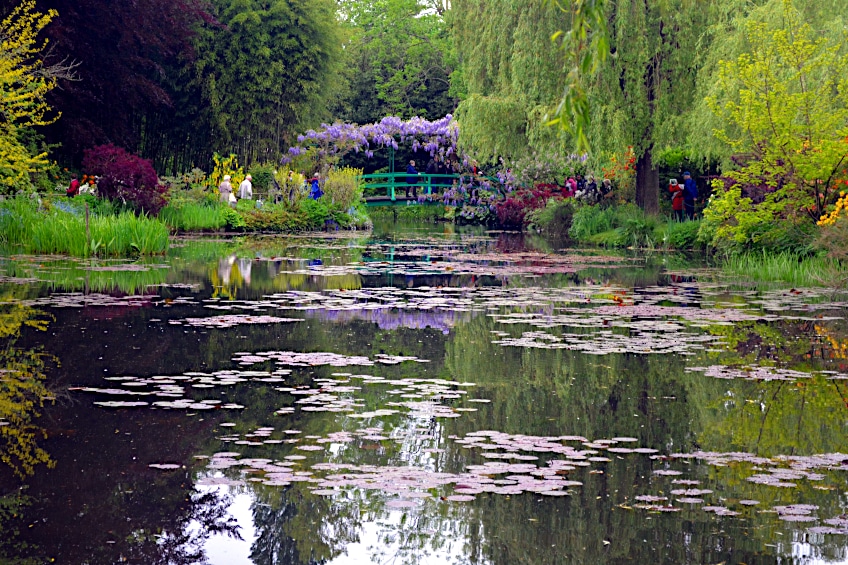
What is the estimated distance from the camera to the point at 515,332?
971cm

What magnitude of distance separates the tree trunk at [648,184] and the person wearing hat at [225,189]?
11845 mm

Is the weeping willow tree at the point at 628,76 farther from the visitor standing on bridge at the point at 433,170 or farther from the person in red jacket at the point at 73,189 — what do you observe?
the visitor standing on bridge at the point at 433,170

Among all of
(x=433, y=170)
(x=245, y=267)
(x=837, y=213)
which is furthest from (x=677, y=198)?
(x=433, y=170)

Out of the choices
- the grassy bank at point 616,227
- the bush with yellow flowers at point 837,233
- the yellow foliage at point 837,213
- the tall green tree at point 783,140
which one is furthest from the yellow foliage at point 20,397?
the grassy bank at point 616,227

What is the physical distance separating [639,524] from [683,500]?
0.41m

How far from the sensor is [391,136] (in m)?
44.6

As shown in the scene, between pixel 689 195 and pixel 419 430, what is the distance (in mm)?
20011

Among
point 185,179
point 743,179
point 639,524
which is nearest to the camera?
point 639,524

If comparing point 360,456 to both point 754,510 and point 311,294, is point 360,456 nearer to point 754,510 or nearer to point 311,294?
point 754,510

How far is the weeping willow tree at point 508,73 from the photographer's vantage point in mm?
23766

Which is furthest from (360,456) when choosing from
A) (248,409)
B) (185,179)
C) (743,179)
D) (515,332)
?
(185,179)

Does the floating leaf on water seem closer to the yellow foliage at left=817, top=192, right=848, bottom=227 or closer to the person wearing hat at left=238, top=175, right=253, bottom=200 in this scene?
the yellow foliage at left=817, top=192, right=848, bottom=227

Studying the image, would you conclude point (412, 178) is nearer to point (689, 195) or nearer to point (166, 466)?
point (689, 195)

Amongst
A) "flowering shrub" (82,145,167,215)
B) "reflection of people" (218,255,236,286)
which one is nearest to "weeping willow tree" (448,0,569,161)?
"reflection of people" (218,255,236,286)
